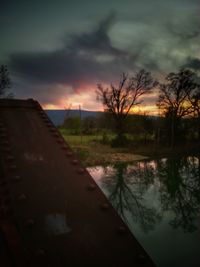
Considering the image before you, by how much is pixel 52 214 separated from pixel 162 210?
20.4 feet

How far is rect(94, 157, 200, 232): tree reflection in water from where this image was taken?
6172mm

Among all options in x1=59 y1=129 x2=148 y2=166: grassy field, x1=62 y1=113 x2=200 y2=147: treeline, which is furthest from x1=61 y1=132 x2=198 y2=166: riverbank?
x1=62 y1=113 x2=200 y2=147: treeline

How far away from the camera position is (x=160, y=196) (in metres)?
8.32

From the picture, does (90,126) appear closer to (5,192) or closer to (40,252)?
(5,192)

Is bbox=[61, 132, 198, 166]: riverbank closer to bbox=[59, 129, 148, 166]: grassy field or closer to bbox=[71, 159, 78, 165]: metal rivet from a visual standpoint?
bbox=[59, 129, 148, 166]: grassy field

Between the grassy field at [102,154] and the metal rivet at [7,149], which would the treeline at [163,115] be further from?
the metal rivet at [7,149]

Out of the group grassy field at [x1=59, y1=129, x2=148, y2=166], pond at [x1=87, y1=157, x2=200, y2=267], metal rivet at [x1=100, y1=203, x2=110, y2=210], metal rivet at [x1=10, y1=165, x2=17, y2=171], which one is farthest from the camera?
grassy field at [x1=59, y1=129, x2=148, y2=166]

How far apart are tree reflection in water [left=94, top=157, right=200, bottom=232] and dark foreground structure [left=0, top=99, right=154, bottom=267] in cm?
454

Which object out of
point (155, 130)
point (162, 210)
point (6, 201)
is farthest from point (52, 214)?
point (155, 130)

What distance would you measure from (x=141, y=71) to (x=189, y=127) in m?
11.1

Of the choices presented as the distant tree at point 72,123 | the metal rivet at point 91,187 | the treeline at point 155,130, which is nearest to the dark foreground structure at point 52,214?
the metal rivet at point 91,187

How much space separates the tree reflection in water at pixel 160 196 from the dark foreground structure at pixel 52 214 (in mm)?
4545

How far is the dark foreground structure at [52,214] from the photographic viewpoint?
1126 mm

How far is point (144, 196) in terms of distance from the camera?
8328mm
